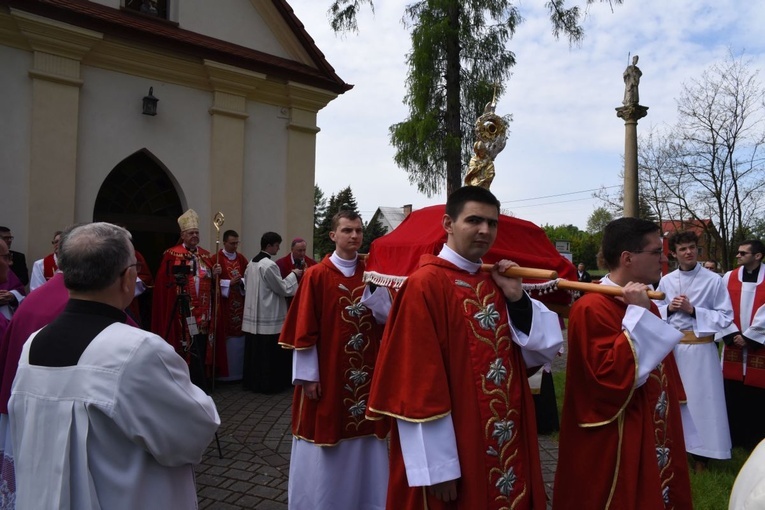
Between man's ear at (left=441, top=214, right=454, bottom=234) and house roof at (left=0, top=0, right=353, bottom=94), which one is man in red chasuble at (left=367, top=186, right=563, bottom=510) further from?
house roof at (left=0, top=0, right=353, bottom=94)

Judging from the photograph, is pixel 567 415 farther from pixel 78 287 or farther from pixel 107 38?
pixel 107 38

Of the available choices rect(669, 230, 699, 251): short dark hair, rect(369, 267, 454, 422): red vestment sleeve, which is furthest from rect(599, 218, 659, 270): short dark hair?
rect(669, 230, 699, 251): short dark hair

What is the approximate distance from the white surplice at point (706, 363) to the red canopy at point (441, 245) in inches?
91.0

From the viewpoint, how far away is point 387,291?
373 cm

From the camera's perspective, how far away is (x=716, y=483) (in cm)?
466

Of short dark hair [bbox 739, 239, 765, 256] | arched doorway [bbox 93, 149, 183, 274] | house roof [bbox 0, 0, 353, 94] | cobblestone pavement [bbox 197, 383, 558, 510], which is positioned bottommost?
cobblestone pavement [bbox 197, 383, 558, 510]

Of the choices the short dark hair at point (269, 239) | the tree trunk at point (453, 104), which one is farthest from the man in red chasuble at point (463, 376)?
the tree trunk at point (453, 104)

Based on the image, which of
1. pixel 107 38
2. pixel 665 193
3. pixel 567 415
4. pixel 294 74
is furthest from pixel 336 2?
pixel 665 193

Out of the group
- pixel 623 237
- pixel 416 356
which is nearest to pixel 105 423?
pixel 416 356

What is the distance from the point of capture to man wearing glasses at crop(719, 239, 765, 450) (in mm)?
5402

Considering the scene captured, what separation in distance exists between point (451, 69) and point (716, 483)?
860cm

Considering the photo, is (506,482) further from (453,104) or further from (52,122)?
(453,104)

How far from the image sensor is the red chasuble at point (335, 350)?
3.72 metres

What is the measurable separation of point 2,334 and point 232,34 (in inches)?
334
